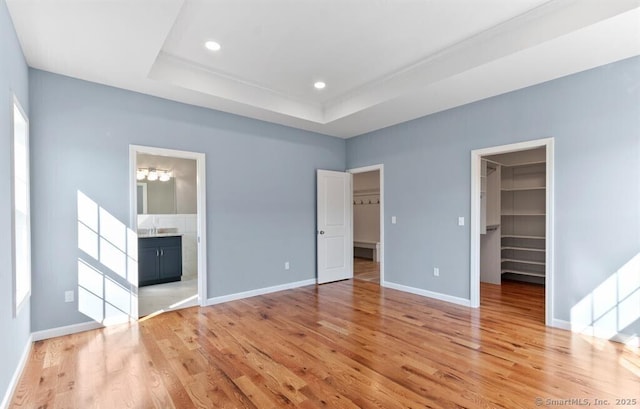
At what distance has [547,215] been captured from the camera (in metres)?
3.49

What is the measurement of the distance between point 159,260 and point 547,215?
228 inches

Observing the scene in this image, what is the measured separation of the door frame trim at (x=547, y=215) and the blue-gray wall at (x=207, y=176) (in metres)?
2.57

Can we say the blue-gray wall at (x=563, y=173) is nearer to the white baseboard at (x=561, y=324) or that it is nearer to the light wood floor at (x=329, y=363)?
the white baseboard at (x=561, y=324)

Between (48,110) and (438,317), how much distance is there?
15.9 feet

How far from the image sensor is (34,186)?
3.12m

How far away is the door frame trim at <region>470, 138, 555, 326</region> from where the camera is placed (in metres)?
3.46

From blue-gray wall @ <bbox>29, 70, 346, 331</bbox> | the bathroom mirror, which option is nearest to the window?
blue-gray wall @ <bbox>29, 70, 346, 331</bbox>

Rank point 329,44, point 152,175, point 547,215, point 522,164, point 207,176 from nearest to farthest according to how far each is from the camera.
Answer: point 329,44 < point 547,215 < point 207,176 < point 522,164 < point 152,175

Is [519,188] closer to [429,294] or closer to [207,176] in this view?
[429,294]

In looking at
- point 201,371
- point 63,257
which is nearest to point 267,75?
point 63,257

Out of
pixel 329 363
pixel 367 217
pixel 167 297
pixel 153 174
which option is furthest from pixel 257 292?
pixel 367 217

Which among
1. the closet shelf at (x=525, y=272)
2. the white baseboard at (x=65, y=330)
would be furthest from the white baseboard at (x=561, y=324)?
the white baseboard at (x=65, y=330)

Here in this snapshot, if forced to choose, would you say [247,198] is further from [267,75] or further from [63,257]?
[63,257]

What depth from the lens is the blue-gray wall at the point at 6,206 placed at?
2055 millimetres
